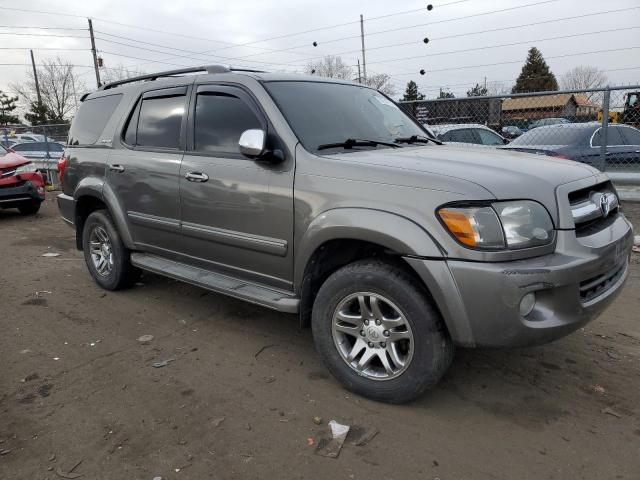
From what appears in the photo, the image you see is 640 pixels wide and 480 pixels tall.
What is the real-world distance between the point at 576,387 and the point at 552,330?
853mm

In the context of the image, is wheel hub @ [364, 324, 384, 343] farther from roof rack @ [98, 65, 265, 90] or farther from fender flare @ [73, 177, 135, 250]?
fender flare @ [73, 177, 135, 250]

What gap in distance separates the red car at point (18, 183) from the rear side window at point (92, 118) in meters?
5.06

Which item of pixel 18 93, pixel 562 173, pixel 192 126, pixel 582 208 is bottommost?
pixel 582 208

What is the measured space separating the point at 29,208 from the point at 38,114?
51454mm

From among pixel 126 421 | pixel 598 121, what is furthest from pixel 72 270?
pixel 598 121

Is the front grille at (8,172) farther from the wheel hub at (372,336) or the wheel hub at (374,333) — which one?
the wheel hub at (374,333)

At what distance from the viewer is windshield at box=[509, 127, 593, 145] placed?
7.98m

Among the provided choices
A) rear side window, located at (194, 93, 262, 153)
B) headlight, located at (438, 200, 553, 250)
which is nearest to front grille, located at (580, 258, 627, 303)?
headlight, located at (438, 200, 553, 250)

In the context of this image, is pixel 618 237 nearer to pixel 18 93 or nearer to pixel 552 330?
pixel 552 330

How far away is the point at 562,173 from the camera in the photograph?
2869mm

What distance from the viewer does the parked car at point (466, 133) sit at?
941 cm

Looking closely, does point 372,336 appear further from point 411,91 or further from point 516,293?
point 411,91

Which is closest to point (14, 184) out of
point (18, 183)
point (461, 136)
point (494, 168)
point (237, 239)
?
point (18, 183)

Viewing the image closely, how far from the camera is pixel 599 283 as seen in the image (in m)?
2.76
